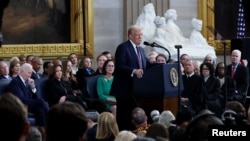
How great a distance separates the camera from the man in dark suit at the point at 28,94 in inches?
500

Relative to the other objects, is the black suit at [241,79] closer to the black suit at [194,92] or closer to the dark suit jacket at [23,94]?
the black suit at [194,92]

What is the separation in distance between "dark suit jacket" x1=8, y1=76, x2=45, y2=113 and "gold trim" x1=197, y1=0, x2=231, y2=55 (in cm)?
965

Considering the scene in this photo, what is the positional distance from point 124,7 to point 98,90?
7.23 metres

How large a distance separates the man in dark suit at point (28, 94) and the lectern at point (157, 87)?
134cm

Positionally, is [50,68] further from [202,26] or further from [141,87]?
[202,26]

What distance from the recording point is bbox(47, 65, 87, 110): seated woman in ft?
46.6

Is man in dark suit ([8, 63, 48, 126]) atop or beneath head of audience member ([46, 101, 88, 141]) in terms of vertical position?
beneath

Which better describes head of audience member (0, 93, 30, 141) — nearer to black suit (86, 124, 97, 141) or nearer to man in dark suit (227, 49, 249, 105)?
black suit (86, 124, 97, 141)

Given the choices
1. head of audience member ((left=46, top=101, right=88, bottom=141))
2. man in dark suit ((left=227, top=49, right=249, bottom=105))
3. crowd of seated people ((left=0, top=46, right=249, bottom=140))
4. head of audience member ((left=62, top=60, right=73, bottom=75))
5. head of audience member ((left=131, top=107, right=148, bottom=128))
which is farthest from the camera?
man in dark suit ((left=227, top=49, right=249, bottom=105))

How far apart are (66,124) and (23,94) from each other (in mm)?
8602

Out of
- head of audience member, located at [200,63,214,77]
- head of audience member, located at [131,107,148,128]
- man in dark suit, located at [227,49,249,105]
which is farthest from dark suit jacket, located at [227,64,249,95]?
head of audience member, located at [131,107,148,128]

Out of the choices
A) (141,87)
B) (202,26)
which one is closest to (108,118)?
(141,87)

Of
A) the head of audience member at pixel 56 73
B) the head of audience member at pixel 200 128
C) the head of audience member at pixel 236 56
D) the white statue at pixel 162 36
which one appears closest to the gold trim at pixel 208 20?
the white statue at pixel 162 36

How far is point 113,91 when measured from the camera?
42.1 feet
